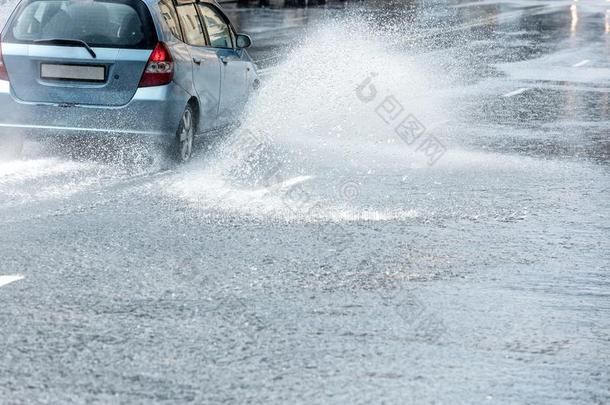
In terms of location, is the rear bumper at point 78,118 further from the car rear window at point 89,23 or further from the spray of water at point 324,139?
the spray of water at point 324,139

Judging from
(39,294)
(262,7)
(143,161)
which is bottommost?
(262,7)

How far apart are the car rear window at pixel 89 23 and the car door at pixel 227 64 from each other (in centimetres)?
139

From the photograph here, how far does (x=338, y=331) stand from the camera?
6.93 metres

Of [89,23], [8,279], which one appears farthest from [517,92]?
[8,279]

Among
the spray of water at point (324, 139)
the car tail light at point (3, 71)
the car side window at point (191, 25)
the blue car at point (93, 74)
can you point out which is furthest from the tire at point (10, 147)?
the car side window at point (191, 25)

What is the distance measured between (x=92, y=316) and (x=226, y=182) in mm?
4621

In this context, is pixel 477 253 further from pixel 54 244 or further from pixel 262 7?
pixel 262 7

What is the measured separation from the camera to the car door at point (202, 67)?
12.8 m

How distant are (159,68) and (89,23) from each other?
697 mm

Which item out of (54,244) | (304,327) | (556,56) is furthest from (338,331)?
(556,56)

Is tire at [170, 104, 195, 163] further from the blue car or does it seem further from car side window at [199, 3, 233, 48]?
car side window at [199, 3, 233, 48]

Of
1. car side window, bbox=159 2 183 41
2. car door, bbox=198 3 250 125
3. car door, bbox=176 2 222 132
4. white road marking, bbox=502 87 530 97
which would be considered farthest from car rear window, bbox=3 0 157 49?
white road marking, bbox=502 87 530 97

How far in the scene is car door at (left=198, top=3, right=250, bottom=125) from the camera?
13.5 meters

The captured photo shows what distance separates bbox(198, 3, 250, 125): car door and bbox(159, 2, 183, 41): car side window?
0.74 meters
